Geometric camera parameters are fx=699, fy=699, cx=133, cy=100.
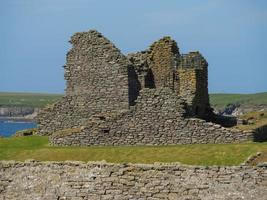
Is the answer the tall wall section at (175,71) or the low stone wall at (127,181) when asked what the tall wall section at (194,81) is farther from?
the low stone wall at (127,181)

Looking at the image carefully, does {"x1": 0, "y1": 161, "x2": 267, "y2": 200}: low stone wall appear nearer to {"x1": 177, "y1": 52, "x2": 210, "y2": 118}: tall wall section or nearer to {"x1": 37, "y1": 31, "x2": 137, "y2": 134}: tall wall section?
{"x1": 37, "y1": 31, "x2": 137, "y2": 134}: tall wall section

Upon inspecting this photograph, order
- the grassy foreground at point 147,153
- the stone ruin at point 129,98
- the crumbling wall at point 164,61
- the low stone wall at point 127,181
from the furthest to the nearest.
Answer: the crumbling wall at point 164,61, the stone ruin at point 129,98, the grassy foreground at point 147,153, the low stone wall at point 127,181

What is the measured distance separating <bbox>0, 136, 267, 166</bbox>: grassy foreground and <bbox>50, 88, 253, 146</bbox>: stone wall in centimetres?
120

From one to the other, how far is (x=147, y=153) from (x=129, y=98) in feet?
24.0

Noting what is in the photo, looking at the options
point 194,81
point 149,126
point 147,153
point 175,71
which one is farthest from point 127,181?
point 175,71

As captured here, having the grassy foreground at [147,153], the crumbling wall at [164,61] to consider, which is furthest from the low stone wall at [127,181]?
the crumbling wall at [164,61]

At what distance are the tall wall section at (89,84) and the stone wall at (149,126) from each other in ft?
12.1

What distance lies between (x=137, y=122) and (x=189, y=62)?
271 inches

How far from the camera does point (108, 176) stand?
26.5m

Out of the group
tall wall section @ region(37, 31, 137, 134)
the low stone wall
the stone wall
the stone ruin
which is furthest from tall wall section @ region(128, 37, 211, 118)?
the low stone wall

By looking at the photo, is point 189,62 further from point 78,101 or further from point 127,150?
point 127,150

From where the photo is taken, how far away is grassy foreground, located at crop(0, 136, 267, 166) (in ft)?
90.9

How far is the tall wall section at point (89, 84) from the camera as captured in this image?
3666 cm

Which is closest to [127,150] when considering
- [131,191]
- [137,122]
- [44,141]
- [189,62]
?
[137,122]
